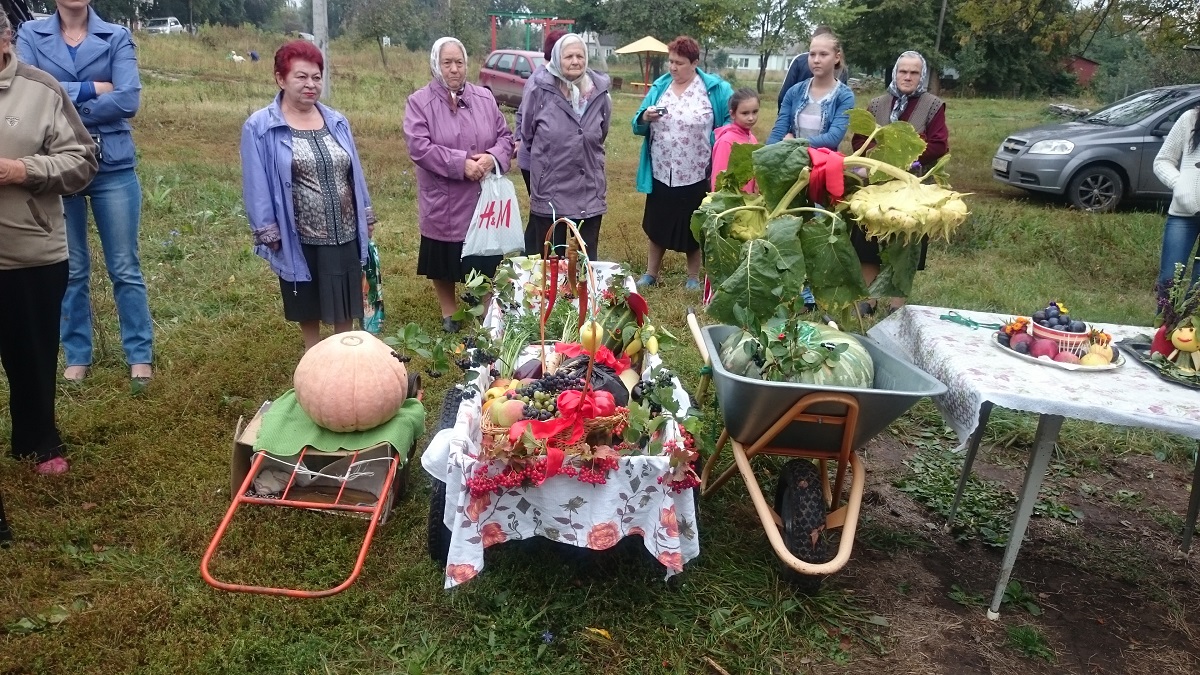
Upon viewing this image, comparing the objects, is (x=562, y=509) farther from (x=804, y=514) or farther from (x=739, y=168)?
(x=739, y=168)

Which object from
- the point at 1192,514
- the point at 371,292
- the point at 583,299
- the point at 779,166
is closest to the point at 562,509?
the point at 583,299

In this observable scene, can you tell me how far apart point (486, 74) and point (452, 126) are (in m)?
17.3

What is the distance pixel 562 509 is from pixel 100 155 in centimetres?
310

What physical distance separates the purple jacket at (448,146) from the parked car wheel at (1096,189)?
28.7 ft

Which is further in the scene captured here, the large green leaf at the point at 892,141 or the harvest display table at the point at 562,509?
the large green leaf at the point at 892,141

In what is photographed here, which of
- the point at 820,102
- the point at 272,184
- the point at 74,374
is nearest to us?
the point at 272,184

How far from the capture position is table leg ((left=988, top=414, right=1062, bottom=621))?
2615 millimetres

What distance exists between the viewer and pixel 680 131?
5891 mm

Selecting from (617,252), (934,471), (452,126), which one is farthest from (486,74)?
(934,471)

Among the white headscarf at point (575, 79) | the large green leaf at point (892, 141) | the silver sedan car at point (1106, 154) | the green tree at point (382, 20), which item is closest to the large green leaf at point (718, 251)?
the large green leaf at point (892, 141)

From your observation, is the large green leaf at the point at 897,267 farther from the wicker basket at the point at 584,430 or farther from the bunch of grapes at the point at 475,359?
the bunch of grapes at the point at 475,359

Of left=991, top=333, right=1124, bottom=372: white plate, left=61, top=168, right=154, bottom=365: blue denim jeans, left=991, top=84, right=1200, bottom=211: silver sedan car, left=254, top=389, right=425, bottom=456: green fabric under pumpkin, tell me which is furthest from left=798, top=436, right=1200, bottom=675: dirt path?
left=991, top=84, right=1200, bottom=211: silver sedan car

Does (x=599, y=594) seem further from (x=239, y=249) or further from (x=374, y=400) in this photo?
(x=239, y=249)

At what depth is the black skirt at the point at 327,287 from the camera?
4188 millimetres
